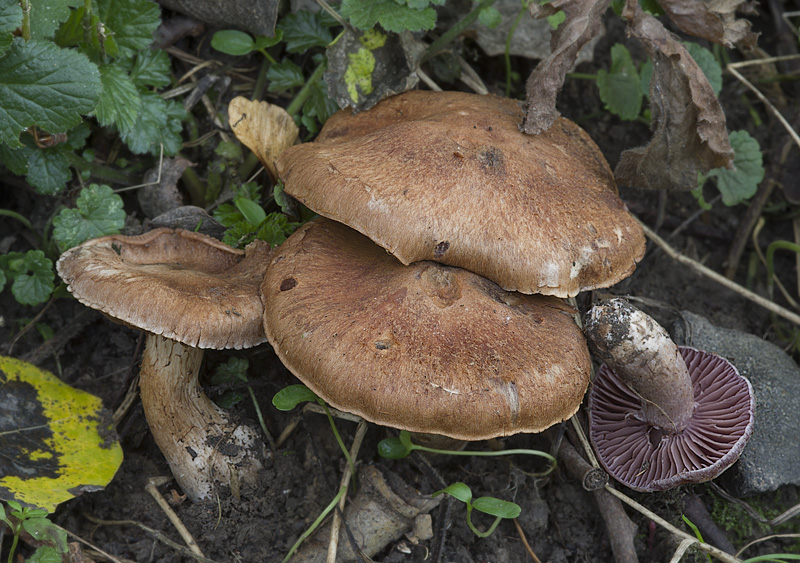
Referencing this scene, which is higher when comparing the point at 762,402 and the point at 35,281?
the point at 35,281

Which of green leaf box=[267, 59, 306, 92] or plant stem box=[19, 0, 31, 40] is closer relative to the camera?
plant stem box=[19, 0, 31, 40]

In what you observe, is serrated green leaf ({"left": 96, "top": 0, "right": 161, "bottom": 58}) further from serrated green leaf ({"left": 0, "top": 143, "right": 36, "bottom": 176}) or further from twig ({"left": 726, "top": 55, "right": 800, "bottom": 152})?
twig ({"left": 726, "top": 55, "right": 800, "bottom": 152})

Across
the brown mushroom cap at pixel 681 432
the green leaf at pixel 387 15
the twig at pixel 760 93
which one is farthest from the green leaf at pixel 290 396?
the twig at pixel 760 93

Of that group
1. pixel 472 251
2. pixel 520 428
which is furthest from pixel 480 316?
pixel 520 428

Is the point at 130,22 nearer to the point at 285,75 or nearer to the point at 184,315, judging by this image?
the point at 285,75

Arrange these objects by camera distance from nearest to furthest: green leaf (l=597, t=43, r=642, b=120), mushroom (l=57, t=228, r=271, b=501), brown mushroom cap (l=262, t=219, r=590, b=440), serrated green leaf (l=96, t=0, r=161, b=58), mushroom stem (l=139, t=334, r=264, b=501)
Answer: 1. brown mushroom cap (l=262, t=219, r=590, b=440)
2. mushroom (l=57, t=228, r=271, b=501)
3. mushroom stem (l=139, t=334, r=264, b=501)
4. serrated green leaf (l=96, t=0, r=161, b=58)
5. green leaf (l=597, t=43, r=642, b=120)

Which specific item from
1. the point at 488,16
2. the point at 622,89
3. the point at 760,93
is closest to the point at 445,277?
the point at 488,16

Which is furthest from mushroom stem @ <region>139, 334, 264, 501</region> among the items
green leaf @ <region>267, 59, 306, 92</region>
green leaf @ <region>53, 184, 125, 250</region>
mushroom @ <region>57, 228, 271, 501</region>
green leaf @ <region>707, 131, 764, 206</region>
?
green leaf @ <region>707, 131, 764, 206</region>
